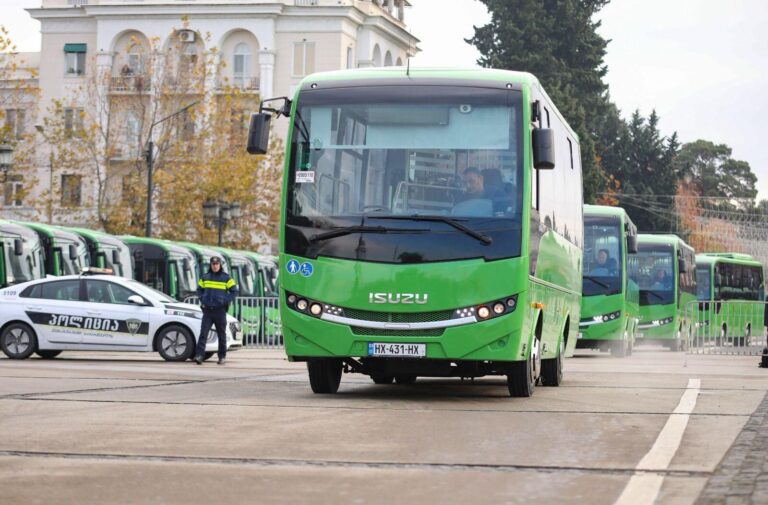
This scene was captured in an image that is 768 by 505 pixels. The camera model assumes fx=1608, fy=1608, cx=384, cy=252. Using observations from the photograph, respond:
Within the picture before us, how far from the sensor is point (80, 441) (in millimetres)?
10703

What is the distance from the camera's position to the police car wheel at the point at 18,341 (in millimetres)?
28172

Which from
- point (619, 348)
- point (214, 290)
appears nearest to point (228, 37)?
point (619, 348)

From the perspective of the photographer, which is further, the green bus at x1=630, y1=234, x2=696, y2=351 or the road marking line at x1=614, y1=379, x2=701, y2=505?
the green bus at x1=630, y1=234, x2=696, y2=351

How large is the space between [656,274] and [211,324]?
21.5 metres

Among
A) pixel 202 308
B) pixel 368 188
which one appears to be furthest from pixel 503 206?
pixel 202 308

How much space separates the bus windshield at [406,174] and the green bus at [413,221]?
0.01 m

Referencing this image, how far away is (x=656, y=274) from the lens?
46.1 meters

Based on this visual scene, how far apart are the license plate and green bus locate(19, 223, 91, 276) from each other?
75.8ft

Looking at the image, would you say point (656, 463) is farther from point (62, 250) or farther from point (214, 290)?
point (62, 250)

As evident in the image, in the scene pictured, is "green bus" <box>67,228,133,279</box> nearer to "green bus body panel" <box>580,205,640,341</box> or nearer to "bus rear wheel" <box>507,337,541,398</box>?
"green bus body panel" <box>580,205,640,341</box>

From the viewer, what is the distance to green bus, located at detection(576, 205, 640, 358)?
36.7 meters

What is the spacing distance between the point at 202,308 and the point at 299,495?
19.9m

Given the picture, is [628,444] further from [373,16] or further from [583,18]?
[373,16]

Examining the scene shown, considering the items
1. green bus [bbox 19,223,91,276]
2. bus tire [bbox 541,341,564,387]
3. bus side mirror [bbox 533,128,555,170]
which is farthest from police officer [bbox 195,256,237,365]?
bus side mirror [bbox 533,128,555,170]
